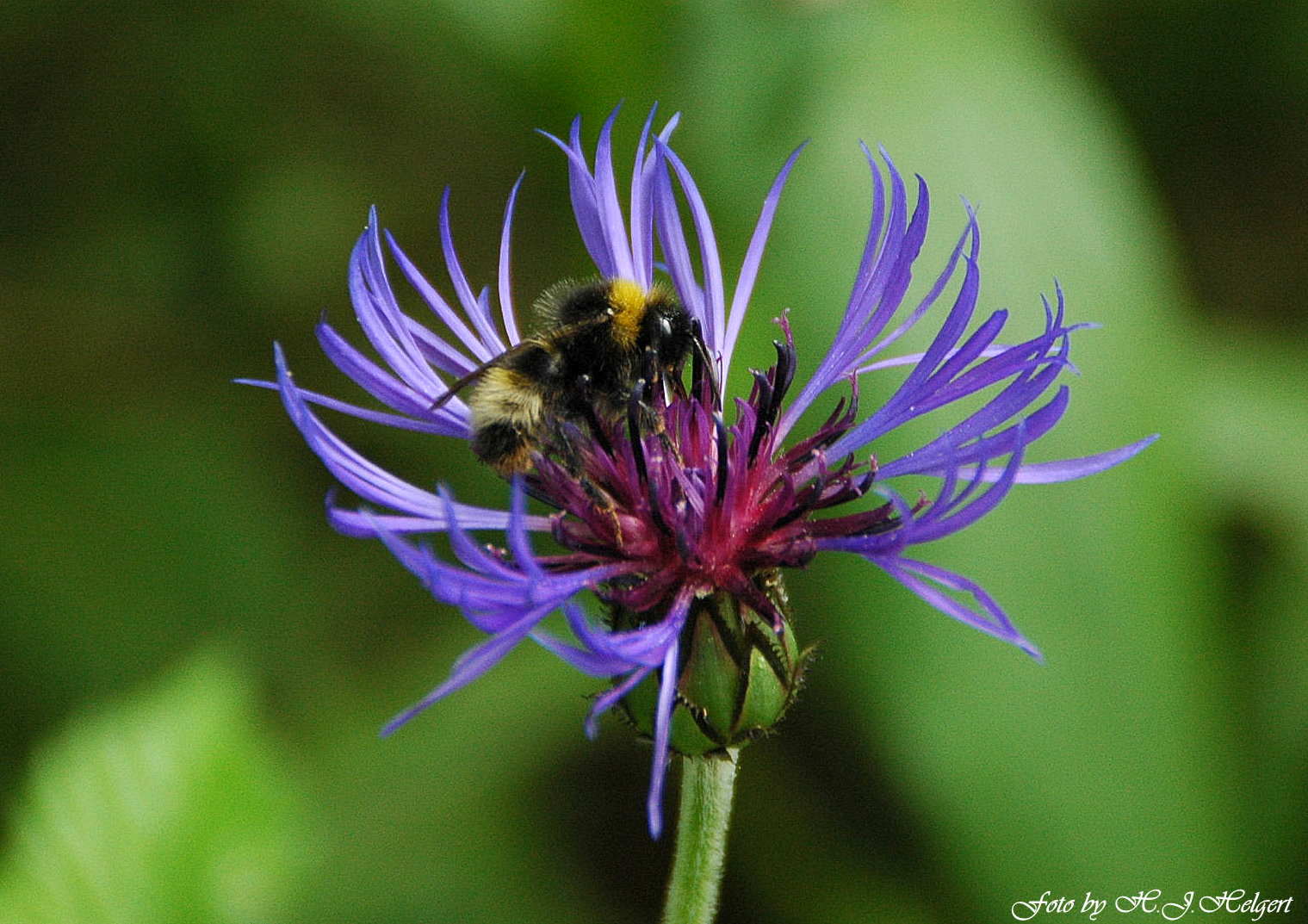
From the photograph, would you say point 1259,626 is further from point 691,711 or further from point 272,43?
point 272,43

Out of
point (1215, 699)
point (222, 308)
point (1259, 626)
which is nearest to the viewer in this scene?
point (1215, 699)

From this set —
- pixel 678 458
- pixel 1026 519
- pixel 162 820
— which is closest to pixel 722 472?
pixel 678 458

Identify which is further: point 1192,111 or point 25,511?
point 1192,111

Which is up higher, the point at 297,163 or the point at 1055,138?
the point at 297,163

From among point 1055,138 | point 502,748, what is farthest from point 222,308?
point 1055,138

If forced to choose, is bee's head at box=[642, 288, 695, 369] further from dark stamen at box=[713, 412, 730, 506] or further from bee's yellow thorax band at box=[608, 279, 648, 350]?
dark stamen at box=[713, 412, 730, 506]
